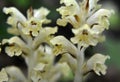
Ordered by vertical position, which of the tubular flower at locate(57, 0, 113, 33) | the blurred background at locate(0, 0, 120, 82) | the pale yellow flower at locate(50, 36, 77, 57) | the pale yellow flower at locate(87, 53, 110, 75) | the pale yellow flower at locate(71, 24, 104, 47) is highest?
the blurred background at locate(0, 0, 120, 82)

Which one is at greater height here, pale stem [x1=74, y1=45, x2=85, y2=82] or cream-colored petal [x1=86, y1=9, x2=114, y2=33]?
cream-colored petal [x1=86, y1=9, x2=114, y2=33]

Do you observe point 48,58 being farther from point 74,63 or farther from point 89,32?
point 89,32

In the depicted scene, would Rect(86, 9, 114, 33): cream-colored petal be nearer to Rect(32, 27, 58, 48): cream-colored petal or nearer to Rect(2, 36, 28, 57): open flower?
Rect(32, 27, 58, 48): cream-colored petal

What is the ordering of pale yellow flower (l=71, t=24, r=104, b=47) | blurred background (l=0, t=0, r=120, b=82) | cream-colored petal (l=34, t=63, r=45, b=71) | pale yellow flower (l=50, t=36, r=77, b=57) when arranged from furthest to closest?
blurred background (l=0, t=0, r=120, b=82) < cream-colored petal (l=34, t=63, r=45, b=71) < pale yellow flower (l=50, t=36, r=77, b=57) < pale yellow flower (l=71, t=24, r=104, b=47)

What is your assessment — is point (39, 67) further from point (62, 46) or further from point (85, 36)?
point (85, 36)

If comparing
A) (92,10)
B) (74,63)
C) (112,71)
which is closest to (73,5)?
(92,10)

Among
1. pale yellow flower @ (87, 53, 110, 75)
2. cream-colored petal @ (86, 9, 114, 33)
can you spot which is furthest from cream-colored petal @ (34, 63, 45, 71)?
cream-colored petal @ (86, 9, 114, 33)
